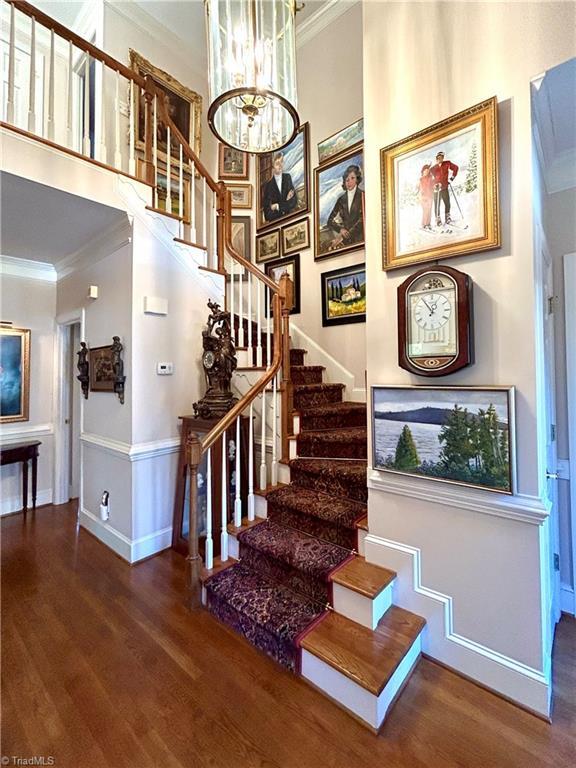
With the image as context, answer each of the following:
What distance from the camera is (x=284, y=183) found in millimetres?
4230

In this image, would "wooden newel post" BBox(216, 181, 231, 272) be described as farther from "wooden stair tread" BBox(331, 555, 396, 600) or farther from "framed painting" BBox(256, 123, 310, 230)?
"wooden stair tread" BBox(331, 555, 396, 600)

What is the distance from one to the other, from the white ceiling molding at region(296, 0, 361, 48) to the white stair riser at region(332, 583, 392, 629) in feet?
18.0

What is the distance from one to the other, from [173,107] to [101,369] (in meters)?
3.42

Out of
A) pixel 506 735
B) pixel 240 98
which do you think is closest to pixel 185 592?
pixel 506 735

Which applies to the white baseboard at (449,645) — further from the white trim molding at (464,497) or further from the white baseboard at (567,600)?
the white baseboard at (567,600)

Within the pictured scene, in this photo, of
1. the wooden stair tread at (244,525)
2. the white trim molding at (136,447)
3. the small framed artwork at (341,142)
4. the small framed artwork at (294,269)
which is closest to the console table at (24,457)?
the white trim molding at (136,447)

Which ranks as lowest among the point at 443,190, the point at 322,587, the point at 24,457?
the point at 322,587

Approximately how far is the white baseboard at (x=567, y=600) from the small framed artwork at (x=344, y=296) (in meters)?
2.52

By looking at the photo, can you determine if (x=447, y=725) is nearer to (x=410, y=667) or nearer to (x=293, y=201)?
(x=410, y=667)

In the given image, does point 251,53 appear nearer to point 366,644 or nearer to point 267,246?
point 366,644

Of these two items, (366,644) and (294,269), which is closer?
(366,644)

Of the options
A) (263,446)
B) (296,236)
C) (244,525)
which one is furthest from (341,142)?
(244,525)

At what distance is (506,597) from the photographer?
1505mm

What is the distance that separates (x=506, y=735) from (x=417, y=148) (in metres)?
2.63
